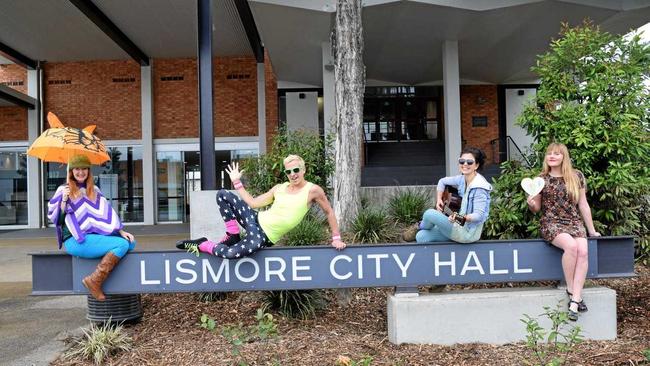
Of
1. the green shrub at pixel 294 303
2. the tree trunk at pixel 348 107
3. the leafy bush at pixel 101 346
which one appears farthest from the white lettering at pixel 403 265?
the leafy bush at pixel 101 346

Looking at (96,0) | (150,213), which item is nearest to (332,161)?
(96,0)

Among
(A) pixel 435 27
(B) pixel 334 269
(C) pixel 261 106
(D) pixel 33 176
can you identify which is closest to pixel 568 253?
(B) pixel 334 269

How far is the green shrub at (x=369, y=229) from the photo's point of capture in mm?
6499

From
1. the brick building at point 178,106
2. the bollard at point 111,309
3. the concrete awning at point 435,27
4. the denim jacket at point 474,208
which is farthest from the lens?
Answer: the brick building at point 178,106

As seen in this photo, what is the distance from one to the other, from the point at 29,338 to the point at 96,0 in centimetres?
1173

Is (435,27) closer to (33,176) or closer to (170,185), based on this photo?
(170,185)

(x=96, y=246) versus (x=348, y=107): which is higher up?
(x=348, y=107)

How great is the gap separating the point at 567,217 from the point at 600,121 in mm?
1182

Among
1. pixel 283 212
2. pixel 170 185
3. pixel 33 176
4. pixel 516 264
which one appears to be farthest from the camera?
pixel 170 185

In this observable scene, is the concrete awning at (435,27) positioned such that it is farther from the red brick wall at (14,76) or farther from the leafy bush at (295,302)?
the red brick wall at (14,76)

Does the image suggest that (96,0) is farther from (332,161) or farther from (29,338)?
(29,338)

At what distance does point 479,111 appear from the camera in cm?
1911

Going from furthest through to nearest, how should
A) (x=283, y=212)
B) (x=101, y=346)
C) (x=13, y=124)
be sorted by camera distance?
(x=13, y=124) → (x=283, y=212) → (x=101, y=346)

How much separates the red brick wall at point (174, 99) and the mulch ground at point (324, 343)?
580 inches
